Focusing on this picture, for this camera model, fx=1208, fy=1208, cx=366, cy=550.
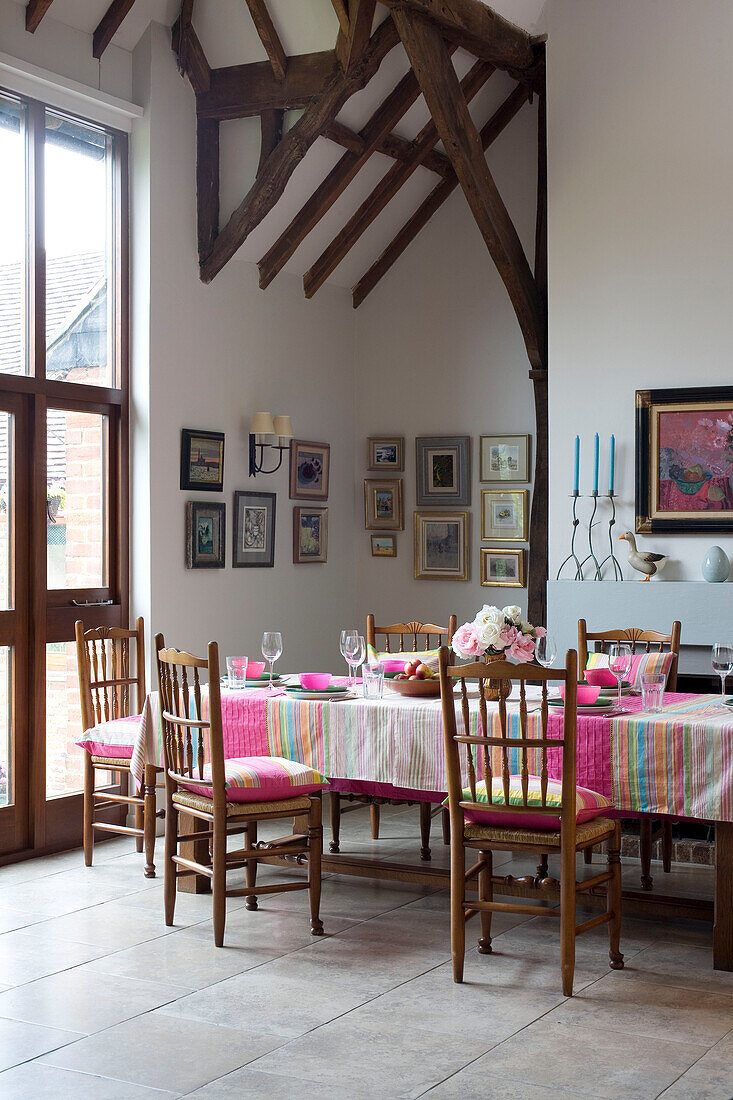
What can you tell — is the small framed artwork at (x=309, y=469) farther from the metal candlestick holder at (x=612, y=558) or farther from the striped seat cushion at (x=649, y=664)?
the striped seat cushion at (x=649, y=664)

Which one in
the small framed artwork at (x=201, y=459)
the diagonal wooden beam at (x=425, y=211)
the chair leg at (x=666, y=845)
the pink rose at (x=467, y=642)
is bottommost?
the chair leg at (x=666, y=845)

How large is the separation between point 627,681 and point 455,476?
120 inches

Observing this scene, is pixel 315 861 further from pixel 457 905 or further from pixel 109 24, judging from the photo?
pixel 109 24

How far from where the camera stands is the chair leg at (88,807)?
5230mm

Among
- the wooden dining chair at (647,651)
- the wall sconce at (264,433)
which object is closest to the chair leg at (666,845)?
the wooden dining chair at (647,651)

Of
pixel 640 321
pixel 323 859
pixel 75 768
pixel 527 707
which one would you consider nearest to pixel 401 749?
pixel 527 707

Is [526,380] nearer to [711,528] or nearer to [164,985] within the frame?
[711,528]

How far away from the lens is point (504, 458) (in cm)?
717

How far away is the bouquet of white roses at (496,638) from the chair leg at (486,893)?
67 cm

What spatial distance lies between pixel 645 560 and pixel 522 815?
94.6 inches

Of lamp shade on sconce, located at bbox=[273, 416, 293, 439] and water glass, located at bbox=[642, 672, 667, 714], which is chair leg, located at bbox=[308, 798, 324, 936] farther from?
lamp shade on sconce, located at bbox=[273, 416, 293, 439]

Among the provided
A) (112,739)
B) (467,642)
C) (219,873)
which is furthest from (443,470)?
(219,873)

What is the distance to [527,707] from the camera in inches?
162

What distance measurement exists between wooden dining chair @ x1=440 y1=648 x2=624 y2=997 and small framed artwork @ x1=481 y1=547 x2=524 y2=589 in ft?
10.4
